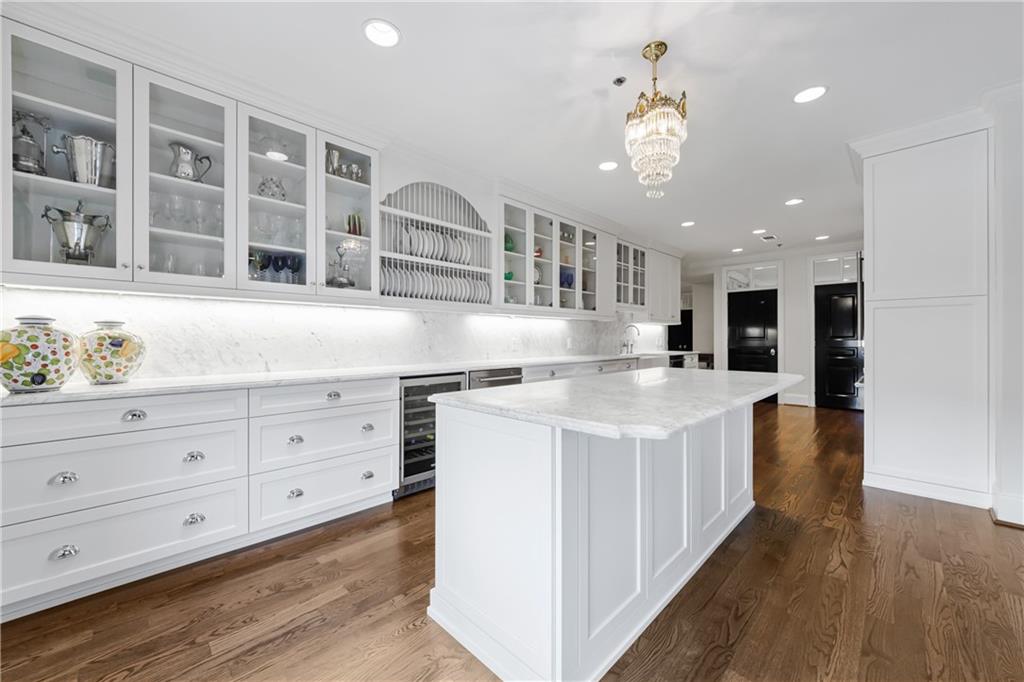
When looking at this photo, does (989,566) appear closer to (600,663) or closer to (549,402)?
(600,663)

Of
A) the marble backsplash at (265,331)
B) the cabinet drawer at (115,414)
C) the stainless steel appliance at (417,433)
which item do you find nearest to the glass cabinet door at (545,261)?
the marble backsplash at (265,331)

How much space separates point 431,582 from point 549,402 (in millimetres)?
1121

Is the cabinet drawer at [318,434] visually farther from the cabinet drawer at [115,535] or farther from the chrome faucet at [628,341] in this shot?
the chrome faucet at [628,341]

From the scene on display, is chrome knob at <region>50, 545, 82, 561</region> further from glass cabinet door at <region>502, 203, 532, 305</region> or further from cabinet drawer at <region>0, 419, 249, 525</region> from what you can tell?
glass cabinet door at <region>502, 203, 532, 305</region>

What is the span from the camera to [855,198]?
13.5 ft

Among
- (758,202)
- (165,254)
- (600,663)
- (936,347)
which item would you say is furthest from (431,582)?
(758,202)

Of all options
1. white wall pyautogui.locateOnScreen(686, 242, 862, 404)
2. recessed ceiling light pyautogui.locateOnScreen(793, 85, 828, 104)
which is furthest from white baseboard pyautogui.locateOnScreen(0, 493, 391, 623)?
white wall pyautogui.locateOnScreen(686, 242, 862, 404)

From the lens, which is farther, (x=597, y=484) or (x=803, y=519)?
(x=803, y=519)

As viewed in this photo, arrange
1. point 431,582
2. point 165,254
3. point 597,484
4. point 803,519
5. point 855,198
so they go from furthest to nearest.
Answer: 1. point 855,198
2. point 803,519
3. point 165,254
4. point 431,582
5. point 597,484

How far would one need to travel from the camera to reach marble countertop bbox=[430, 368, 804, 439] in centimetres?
106

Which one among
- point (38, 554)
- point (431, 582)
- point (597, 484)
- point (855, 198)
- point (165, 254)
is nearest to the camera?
point (597, 484)

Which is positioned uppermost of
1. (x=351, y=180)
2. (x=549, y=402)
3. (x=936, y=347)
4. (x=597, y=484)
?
(x=351, y=180)

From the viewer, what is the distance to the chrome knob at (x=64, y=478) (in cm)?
166

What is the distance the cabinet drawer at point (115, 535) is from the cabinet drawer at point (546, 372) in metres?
2.24
